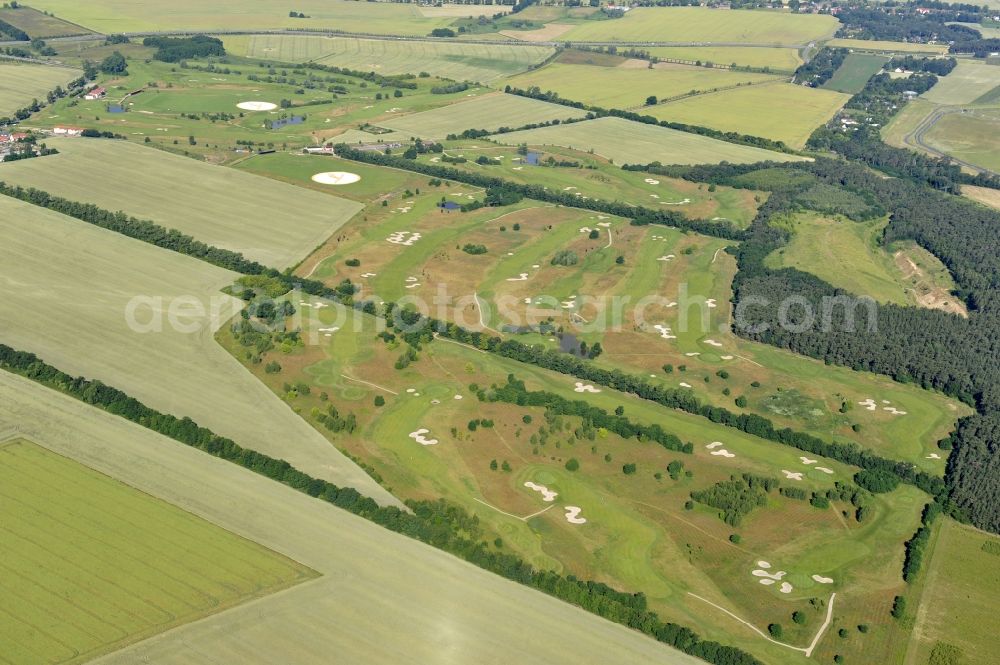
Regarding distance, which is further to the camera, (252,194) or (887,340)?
(252,194)

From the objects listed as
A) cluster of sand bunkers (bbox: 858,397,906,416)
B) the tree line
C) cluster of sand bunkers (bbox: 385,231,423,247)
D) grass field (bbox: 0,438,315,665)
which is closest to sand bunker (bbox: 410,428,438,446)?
the tree line

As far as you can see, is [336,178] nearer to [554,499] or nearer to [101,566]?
[554,499]

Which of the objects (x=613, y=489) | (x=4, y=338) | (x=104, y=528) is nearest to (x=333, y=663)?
(x=104, y=528)

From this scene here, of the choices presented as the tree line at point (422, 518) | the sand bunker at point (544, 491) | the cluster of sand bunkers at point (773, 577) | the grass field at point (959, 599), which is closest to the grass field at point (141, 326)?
the tree line at point (422, 518)

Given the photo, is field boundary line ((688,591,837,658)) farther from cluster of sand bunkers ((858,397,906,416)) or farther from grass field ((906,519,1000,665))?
cluster of sand bunkers ((858,397,906,416))

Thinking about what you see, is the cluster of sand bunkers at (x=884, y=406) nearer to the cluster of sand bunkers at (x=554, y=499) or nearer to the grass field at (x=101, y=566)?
the cluster of sand bunkers at (x=554, y=499)

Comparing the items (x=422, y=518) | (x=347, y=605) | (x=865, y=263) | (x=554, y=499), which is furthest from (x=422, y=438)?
(x=865, y=263)

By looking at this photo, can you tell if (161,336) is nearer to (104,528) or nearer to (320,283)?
(320,283)
